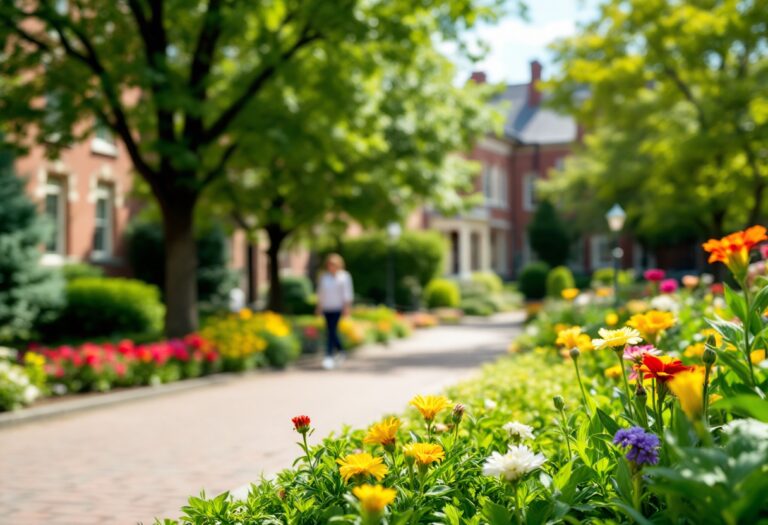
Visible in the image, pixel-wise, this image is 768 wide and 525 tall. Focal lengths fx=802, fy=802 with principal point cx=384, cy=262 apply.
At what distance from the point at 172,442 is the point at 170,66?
7129 mm

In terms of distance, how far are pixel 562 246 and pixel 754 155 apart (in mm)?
24481

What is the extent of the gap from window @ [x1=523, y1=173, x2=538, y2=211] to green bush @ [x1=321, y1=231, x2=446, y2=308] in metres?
20.5

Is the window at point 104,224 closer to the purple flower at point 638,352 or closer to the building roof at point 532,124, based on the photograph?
the purple flower at point 638,352

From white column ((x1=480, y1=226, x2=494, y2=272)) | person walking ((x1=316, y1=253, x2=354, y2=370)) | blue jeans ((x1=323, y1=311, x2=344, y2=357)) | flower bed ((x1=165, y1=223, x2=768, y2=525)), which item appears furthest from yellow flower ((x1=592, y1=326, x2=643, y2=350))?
white column ((x1=480, y1=226, x2=494, y2=272))

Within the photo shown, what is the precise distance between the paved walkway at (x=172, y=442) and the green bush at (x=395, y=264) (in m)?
15.8

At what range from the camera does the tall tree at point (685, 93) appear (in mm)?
17594

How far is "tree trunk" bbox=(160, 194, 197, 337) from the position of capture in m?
13.4

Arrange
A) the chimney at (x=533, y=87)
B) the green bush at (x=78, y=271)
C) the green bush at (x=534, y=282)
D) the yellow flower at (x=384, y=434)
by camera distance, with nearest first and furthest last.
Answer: the yellow flower at (x=384, y=434)
the green bush at (x=78, y=271)
the green bush at (x=534, y=282)
the chimney at (x=533, y=87)

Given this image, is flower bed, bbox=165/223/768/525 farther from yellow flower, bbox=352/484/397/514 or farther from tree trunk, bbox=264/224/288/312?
tree trunk, bbox=264/224/288/312

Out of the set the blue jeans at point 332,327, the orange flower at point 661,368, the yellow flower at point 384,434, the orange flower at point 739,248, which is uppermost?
the orange flower at point 739,248

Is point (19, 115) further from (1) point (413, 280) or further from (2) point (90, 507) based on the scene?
(1) point (413, 280)

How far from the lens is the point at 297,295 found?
26969mm

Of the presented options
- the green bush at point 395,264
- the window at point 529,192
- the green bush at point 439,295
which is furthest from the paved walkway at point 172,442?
the window at point 529,192

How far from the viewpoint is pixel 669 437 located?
1.72 metres
